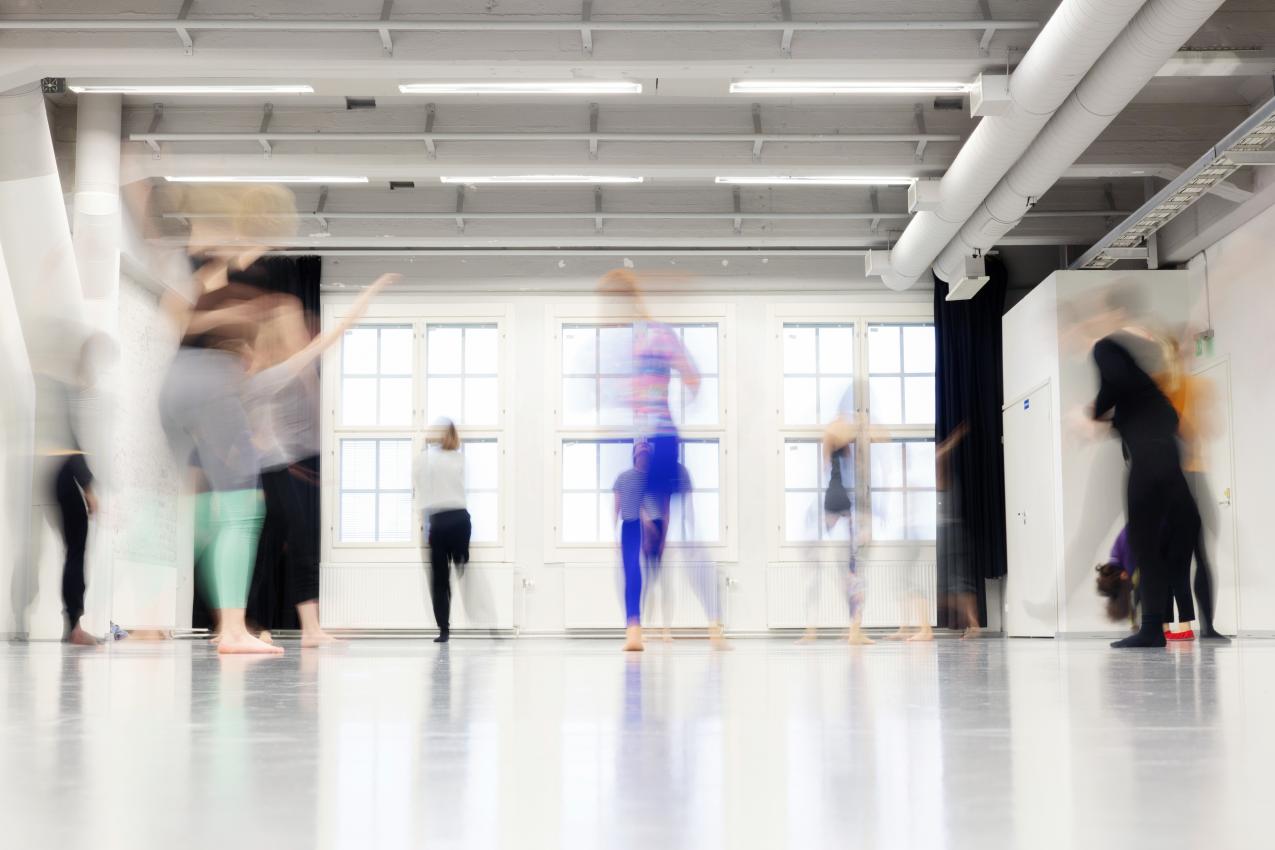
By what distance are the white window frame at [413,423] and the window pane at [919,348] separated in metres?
4.04

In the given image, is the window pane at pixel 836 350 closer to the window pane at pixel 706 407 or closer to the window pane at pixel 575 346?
the window pane at pixel 706 407

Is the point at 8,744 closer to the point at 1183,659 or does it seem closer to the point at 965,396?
the point at 1183,659

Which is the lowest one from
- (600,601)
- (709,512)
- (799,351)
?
(600,601)

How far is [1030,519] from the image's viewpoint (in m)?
11.5

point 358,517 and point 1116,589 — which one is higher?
point 358,517

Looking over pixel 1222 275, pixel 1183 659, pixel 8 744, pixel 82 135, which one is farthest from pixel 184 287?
pixel 8 744

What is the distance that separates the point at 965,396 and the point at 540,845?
1213 centimetres

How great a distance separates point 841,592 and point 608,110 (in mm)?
5669

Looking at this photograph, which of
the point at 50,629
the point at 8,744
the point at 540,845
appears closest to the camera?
the point at 540,845

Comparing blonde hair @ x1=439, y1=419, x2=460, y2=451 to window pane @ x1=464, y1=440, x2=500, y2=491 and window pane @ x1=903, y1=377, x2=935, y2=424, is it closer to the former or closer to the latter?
window pane @ x1=464, y1=440, x2=500, y2=491

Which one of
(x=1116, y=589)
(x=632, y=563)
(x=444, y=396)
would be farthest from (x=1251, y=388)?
(x=444, y=396)

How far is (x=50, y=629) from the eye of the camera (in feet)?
27.9

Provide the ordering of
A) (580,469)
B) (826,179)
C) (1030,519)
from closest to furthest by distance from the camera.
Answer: (826,179) < (1030,519) < (580,469)

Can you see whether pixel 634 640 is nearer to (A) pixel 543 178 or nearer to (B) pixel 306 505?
(A) pixel 543 178
